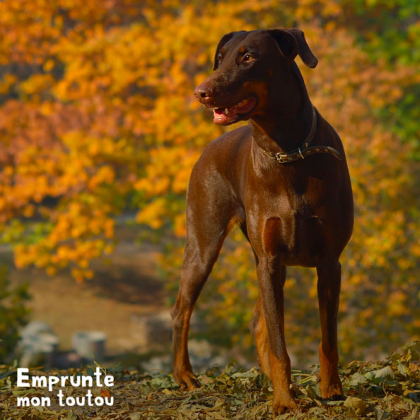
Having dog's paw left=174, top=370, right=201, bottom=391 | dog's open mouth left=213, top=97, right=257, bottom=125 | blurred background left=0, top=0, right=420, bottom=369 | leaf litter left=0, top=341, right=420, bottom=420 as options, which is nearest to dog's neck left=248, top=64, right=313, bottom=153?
dog's open mouth left=213, top=97, right=257, bottom=125

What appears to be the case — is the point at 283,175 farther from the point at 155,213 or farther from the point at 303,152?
the point at 155,213

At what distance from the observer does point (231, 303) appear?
9328mm

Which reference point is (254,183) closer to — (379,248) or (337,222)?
(337,222)

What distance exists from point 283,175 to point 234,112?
0.49 metres

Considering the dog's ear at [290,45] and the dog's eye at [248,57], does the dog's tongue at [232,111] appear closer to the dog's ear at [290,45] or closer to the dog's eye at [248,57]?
the dog's eye at [248,57]

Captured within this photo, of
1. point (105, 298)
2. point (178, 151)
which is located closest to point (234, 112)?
point (178, 151)

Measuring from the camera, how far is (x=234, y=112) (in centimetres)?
341

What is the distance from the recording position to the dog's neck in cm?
357

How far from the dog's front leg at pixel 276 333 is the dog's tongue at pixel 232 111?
32.9 inches

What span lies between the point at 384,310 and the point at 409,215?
137cm

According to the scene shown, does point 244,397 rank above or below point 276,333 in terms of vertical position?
below

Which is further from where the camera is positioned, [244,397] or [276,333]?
[244,397]

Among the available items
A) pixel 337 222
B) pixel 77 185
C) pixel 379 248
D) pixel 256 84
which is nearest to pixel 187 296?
pixel 337 222

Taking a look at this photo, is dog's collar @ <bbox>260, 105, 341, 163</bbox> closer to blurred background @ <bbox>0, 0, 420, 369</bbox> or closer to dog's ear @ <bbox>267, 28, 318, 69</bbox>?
dog's ear @ <bbox>267, 28, 318, 69</bbox>
